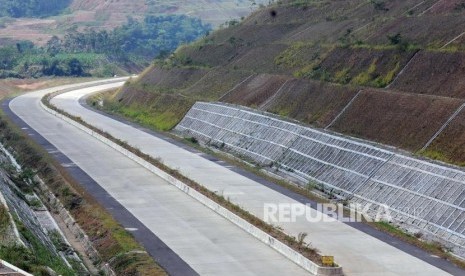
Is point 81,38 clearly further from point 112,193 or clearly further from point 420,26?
point 112,193

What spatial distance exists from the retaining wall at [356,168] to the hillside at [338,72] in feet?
4.77

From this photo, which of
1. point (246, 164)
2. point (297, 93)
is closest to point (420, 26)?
point (297, 93)

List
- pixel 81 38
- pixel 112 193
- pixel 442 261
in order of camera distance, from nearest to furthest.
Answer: pixel 442 261, pixel 112 193, pixel 81 38

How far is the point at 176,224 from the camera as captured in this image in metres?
44.2

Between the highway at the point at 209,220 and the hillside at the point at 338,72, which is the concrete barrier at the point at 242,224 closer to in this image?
the highway at the point at 209,220

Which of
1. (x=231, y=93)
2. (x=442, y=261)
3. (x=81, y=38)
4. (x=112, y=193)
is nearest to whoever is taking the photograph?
(x=442, y=261)

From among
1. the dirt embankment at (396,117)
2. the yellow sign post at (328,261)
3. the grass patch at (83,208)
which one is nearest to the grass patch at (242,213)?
the yellow sign post at (328,261)

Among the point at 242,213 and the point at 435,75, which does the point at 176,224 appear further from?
the point at 435,75

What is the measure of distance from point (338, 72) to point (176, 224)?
27.6 m

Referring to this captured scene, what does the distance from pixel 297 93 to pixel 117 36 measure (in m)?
124

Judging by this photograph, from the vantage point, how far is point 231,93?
81.9 m

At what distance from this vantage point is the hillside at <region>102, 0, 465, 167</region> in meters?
54.3

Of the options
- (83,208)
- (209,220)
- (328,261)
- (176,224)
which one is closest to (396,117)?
(209,220)

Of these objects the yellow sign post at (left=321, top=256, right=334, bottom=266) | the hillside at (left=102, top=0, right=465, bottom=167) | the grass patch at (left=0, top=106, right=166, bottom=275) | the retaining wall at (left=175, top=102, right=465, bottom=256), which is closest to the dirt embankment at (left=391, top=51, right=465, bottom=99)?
the hillside at (left=102, top=0, right=465, bottom=167)
